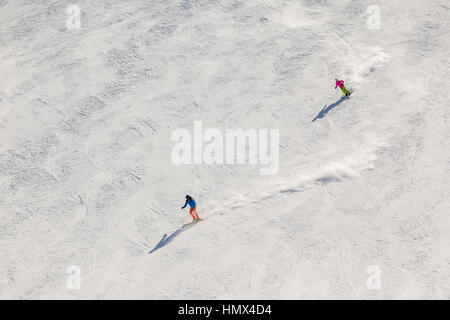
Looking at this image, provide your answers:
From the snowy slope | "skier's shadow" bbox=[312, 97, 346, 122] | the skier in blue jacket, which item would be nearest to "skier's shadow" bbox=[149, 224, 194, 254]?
the snowy slope

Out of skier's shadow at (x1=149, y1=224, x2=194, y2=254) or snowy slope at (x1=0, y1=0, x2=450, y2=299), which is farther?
skier's shadow at (x1=149, y1=224, x2=194, y2=254)

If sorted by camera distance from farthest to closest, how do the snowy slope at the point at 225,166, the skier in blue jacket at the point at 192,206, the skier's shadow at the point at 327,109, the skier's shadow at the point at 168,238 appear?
1. the skier's shadow at the point at 327,109
2. the skier's shadow at the point at 168,238
3. the skier in blue jacket at the point at 192,206
4. the snowy slope at the point at 225,166

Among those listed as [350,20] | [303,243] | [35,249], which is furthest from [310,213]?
[350,20]

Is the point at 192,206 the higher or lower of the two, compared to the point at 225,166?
higher

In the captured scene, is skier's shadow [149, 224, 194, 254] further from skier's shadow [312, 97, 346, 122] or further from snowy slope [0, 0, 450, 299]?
skier's shadow [312, 97, 346, 122]

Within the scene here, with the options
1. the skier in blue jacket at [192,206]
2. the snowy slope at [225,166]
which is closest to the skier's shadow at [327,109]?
the snowy slope at [225,166]

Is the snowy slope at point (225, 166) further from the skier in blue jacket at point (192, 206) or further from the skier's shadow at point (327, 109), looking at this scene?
the skier in blue jacket at point (192, 206)

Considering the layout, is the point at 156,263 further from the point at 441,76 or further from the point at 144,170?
the point at 441,76

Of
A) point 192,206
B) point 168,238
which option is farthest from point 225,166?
point 168,238

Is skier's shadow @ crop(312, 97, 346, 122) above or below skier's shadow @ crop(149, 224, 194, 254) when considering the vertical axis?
above

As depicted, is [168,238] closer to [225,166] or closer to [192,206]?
[192,206]
